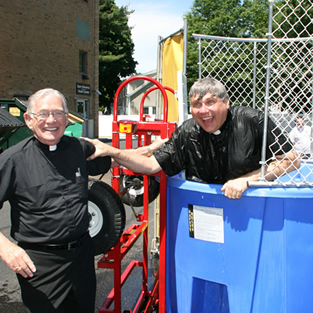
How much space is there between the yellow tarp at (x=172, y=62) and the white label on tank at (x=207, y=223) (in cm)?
179

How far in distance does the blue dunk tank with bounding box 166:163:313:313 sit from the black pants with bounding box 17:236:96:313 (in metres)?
0.69

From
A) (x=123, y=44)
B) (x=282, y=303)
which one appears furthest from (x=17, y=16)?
(x=123, y=44)

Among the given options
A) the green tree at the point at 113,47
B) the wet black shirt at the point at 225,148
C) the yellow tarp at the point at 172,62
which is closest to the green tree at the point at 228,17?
the green tree at the point at 113,47

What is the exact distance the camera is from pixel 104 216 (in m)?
2.20

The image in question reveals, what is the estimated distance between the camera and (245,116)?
6.71 feet

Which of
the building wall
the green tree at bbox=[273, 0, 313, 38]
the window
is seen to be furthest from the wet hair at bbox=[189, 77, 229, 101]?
the window

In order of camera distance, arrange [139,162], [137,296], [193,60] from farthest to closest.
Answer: [193,60] → [137,296] → [139,162]

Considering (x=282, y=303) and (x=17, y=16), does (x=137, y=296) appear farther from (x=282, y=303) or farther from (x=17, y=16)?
(x=17, y=16)

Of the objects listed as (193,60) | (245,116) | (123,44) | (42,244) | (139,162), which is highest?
(123,44)

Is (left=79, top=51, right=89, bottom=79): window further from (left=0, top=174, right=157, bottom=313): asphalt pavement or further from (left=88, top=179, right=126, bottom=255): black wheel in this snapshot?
(left=88, top=179, right=126, bottom=255): black wheel

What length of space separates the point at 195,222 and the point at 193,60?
21.3 metres

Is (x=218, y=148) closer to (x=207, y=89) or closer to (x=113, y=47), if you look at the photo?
(x=207, y=89)

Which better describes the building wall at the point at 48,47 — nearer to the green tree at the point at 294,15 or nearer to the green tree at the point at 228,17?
the green tree at the point at 228,17

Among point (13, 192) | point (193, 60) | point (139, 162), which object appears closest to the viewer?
point (13, 192)
